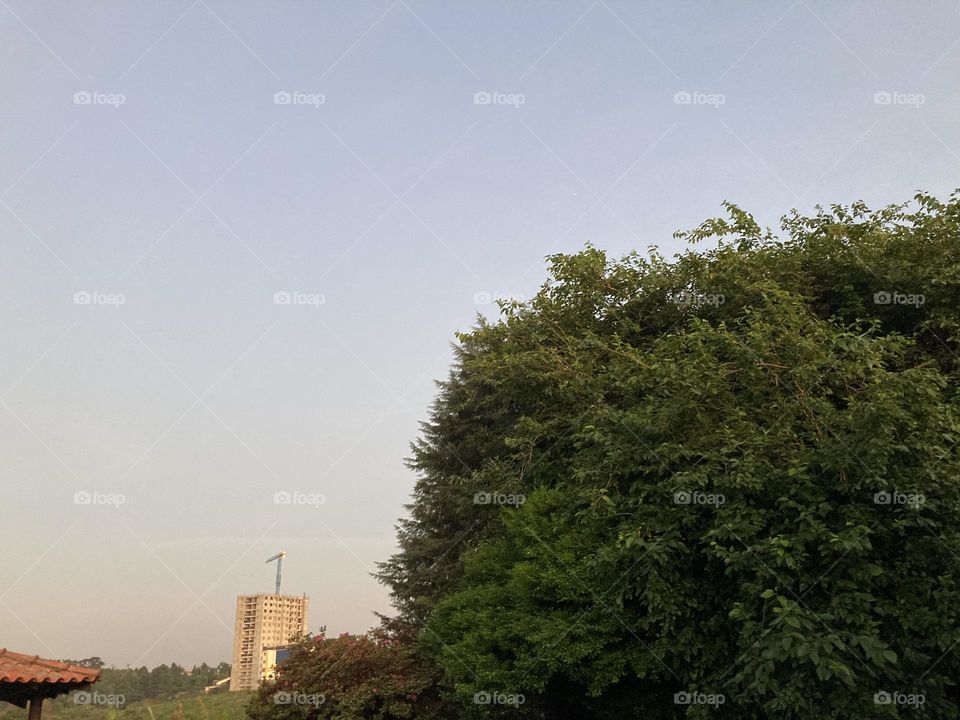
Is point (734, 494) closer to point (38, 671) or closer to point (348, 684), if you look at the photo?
point (348, 684)

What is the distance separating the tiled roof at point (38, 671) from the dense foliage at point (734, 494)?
6944 millimetres

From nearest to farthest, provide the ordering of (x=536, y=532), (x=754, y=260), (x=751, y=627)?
(x=751, y=627) < (x=536, y=532) < (x=754, y=260)

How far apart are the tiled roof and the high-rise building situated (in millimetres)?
20692

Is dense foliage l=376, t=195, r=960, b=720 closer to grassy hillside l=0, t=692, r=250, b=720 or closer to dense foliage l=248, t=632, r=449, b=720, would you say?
dense foliage l=248, t=632, r=449, b=720

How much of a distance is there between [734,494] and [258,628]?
24.5 metres

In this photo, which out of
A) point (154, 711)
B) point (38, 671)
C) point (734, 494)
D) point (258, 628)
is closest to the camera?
point (38, 671)

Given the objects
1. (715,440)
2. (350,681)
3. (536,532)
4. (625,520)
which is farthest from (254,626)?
(715,440)

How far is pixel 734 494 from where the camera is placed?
43.4ft

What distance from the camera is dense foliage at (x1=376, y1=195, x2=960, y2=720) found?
38.8 feet

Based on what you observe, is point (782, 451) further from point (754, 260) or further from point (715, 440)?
point (754, 260)

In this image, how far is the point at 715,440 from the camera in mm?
13812

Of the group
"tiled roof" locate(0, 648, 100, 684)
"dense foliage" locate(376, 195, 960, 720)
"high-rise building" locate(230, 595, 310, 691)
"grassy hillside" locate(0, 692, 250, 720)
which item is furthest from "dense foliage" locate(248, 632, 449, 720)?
"high-rise building" locate(230, 595, 310, 691)

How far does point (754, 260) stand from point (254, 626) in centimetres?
2541

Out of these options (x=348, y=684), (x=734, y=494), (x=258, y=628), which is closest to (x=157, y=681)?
(x=258, y=628)
